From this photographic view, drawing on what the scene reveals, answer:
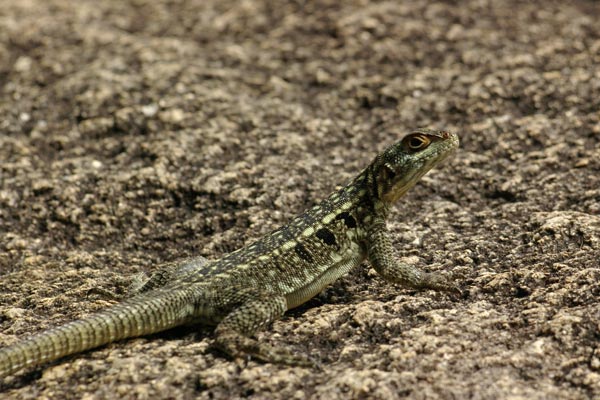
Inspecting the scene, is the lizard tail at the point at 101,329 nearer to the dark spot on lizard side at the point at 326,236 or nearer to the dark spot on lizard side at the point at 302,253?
the dark spot on lizard side at the point at 302,253

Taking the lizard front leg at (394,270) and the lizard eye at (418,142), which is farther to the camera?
the lizard eye at (418,142)

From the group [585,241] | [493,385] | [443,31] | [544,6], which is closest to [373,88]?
[443,31]

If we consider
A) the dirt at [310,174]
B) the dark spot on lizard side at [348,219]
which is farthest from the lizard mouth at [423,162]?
the dirt at [310,174]

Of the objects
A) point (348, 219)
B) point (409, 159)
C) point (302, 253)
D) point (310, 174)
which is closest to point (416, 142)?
point (409, 159)

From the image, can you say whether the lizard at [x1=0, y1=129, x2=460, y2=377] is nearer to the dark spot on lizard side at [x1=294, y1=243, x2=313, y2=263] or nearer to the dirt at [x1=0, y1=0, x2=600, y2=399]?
the dark spot on lizard side at [x1=294, y1=243, x2=313, y2=263]

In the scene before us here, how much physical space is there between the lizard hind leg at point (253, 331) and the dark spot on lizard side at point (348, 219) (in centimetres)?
80

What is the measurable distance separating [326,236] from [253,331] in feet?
3.17

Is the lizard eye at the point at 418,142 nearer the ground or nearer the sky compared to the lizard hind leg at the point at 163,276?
nearer the sky

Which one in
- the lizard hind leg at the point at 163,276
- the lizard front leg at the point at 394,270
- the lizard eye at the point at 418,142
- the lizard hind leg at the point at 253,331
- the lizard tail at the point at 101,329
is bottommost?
the lizard front leg at the point at 394,270

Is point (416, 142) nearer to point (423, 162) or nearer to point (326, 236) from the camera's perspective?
point (423, 162)

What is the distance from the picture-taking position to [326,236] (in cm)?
481

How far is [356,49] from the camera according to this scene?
812 cm

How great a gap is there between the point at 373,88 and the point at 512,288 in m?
3.52

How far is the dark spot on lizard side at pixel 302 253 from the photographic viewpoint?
4.66 m
